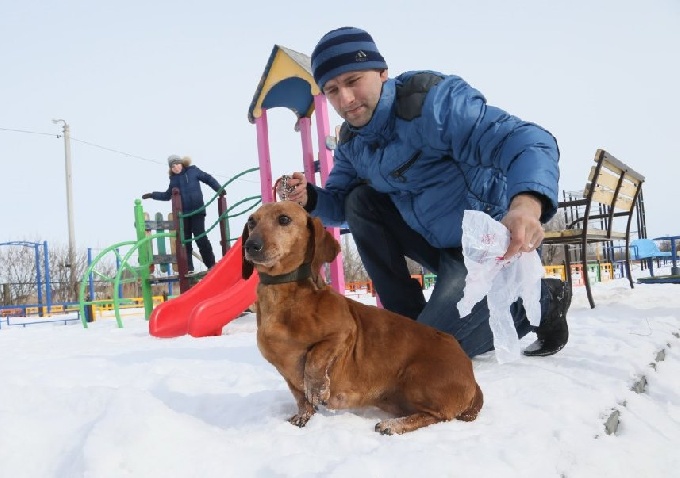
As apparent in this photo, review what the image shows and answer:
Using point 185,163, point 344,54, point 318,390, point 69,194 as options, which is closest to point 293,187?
point 344,54

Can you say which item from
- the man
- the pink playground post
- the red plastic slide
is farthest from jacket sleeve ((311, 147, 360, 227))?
the pink playground post

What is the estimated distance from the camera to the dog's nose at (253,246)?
152 cm

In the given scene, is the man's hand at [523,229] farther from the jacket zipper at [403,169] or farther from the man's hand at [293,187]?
the man's hand at [293,187]

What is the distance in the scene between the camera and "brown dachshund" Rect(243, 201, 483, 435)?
1.47m

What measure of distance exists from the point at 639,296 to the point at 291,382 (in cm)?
526

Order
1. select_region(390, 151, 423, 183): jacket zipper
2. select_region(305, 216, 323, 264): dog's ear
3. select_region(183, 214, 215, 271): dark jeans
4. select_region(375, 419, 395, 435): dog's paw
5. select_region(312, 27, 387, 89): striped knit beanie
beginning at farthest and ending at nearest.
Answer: select_region(183, 214, 215, 271): dark jeans, select_region(390, 151, 423, 183): jacket zipper, select_region(312, 27, 387, 89): striped knit beanie, select_region(305, 216, 323, 264): dog's ear, select_region(375, 419, 395, 435): dog's paw

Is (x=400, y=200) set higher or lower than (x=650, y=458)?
higher

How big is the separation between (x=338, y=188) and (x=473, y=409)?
4.95 ft

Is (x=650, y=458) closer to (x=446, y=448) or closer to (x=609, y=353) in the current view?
(x=446, y=448)

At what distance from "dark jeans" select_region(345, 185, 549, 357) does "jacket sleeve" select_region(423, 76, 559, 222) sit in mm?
580

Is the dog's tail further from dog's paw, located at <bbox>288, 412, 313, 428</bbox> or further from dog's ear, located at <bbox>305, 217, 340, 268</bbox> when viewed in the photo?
dog's ear, located at <bbox>305, 217, 340, 268</bbox>

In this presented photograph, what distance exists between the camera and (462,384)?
4.86 ft

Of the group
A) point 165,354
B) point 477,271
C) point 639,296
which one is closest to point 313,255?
point 477,271

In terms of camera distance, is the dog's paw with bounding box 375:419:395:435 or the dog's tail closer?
the dog's paw with bounding box 375:419:395:435
